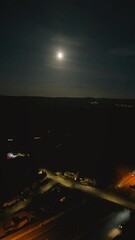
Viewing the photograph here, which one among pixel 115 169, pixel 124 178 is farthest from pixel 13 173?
A: pixel 115 169

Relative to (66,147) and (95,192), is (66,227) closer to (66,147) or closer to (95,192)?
(95,192)

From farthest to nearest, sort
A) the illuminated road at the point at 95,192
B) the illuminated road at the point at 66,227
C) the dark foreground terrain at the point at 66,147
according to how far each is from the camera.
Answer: the dark foreground terrain at the point at 66,147
the illuminated road at the point at 95,192
the illuminated road at the point at 66,227

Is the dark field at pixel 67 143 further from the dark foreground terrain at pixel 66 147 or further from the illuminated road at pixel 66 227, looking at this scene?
the illuminated road at pixel 66 227

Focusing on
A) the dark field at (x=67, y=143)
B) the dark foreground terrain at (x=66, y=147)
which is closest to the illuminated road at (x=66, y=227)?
the dark foreground terrain at (x=66, y=147)

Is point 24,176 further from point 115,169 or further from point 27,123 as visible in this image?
point 27,123

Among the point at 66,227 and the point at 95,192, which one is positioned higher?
the point at 95,192

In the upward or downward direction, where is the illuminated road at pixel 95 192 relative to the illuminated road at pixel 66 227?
upward

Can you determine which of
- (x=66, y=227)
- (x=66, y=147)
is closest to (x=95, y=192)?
(x=66, y=227)

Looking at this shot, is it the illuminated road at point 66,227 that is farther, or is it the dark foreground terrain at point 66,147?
the dark foreground terrain at point 66,147

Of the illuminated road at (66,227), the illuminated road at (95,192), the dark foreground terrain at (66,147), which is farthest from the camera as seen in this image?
the dark foreground terrain at (66,147)

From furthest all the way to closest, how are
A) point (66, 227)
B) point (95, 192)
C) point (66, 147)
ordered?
point (66, 147) < point (95, 192) < point (66, 227)

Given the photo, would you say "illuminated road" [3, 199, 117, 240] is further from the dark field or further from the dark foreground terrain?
the dark field

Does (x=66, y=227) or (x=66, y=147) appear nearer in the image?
(x=66, y=227)
